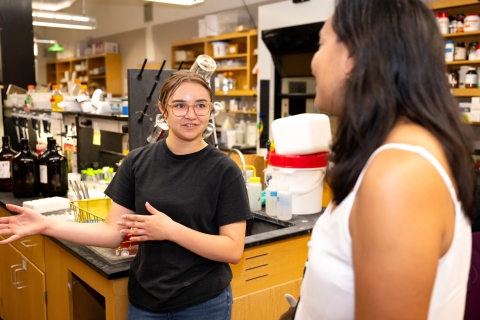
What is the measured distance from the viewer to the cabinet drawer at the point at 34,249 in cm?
228

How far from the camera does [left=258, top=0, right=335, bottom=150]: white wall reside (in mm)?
4645

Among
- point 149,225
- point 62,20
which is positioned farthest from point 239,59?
point 149,225

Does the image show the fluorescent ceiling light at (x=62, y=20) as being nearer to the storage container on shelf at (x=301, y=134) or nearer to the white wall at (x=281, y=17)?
the white wall at (x=281, y=17)

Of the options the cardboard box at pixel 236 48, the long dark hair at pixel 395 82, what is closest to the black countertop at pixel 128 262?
the long dark hair at pixel 395 82

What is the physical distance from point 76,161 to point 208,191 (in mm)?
2328

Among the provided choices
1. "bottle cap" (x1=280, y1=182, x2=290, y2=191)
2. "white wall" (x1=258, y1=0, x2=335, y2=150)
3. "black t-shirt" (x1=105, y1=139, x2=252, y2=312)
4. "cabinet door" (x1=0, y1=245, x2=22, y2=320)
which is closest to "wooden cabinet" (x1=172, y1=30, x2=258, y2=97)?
"white wall" (x1=258, y1=0, x2=335, y2=150)

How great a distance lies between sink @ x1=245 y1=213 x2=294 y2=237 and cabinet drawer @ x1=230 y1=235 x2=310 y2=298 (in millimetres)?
156

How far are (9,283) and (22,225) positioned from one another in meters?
1.54

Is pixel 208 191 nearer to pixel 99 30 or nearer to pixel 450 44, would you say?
pixel 450 44

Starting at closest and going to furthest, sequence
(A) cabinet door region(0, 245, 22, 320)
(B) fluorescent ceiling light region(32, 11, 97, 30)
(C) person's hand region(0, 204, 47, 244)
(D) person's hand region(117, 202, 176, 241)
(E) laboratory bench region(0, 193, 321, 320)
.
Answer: (D) person's hand region(117, 202, 176, 241)
(C) person's hand region(0, 204, 47, 244)
(E) laboratory bench region(0, 193, 321, 320)
(A) cabinet door region(0, 245, 22, 320)
(B) fluorescent ceiling light region(32, 11, 97, 30)

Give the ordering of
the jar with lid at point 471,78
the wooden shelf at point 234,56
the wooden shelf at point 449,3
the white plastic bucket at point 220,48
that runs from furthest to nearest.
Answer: the white plastic bucket at point 220,48, the wooden shelf at point 234,56, the jar with lid at point 471,78, the wooden shelf at point 449,3

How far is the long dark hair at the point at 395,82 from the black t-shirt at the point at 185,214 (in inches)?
29.8

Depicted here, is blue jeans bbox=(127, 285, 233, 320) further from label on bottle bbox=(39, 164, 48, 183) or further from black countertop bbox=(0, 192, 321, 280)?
label on bottle bbox=(39, 164, 48, 183)

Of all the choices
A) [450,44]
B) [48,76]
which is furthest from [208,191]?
[48,76]
